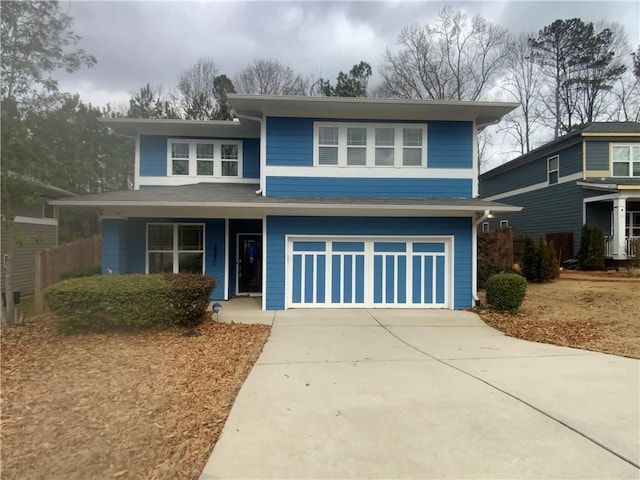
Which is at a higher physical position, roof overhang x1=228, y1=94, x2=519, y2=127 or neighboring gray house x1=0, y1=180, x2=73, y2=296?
roof overhang x1=228, y1=94, x2=519, y2=127

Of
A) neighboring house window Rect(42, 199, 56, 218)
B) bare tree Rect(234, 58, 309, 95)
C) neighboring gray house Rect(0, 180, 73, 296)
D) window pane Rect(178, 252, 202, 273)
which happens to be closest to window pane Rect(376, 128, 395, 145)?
window pane Rect(178, 252, 202, 273)

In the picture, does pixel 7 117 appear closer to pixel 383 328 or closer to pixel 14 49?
pixel 14 49

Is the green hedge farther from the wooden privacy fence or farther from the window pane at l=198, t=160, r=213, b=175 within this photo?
the window pane at l=198, t=160, r=213, b=175

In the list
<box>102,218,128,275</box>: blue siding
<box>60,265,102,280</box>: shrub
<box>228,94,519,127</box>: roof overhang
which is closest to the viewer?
<box>228,94,519,127</box>: roof overhang

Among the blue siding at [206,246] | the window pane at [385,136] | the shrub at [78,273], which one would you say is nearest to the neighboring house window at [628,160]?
the window pane at [385,136]

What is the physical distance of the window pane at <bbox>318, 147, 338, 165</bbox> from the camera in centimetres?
1067

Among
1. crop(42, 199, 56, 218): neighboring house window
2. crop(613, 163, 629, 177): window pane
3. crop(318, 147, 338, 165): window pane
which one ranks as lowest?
crop(42, 199, 56, 218): neighboring house window

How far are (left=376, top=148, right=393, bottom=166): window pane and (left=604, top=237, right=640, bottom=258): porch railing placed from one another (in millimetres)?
11128

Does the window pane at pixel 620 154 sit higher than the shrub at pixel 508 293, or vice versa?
the window pane at pixel 620 154

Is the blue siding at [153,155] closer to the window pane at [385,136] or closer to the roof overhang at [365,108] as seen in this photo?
the roof overhang at [365,108]

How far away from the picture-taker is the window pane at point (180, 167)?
42.3ft

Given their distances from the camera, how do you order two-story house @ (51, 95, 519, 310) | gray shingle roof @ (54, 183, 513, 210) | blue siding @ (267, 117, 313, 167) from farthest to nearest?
blue siding @ (267, 117, 313, 167) < two-story house @ (51, 95, 519, 310) < gray shingle roof @ (54, 183, 513, 210)

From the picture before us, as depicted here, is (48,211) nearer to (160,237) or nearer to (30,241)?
(30,241)

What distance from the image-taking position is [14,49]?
309 inches
